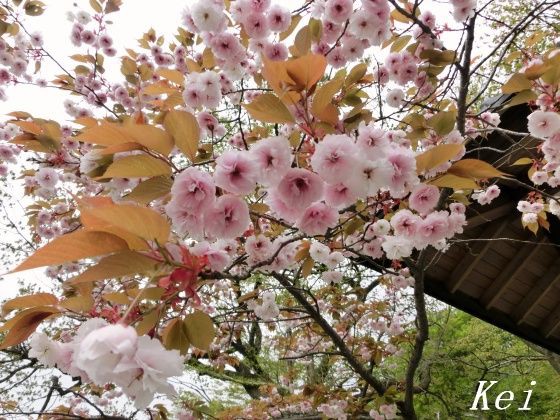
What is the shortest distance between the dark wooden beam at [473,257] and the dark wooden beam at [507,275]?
22cm

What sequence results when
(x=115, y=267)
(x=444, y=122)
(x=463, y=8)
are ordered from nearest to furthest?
(x=115, y=267) → (x=444, y=122) → (x=463, y=8)

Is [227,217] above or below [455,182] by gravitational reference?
below

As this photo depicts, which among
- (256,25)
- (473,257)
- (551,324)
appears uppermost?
(473,257)

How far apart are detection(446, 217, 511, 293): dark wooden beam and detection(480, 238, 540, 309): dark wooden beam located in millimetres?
222

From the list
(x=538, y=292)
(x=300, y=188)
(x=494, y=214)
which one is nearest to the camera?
(x=300, y=188)

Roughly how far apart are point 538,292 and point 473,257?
587 mm

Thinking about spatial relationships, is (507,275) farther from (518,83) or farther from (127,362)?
(127,362)

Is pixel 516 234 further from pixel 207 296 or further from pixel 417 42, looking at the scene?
pixel 207 296

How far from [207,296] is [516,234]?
2.83 m

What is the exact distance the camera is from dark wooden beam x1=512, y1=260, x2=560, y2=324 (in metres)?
3.11

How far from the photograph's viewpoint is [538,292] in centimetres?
315

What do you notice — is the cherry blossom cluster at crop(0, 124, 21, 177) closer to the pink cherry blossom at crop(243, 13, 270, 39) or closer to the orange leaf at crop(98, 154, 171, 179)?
the pink cherry blossom at crop(243, 13, 270, 39)

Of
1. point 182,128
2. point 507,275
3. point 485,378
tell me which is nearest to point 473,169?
point 182,128

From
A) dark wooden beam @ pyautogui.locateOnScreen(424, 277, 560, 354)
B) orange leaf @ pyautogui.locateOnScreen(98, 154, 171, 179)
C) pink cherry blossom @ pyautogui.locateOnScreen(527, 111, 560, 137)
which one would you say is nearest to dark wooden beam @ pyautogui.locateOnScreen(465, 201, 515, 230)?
dark wooden beam @ pyautogui.locateOnScreen(424, 277, 560, 354)
